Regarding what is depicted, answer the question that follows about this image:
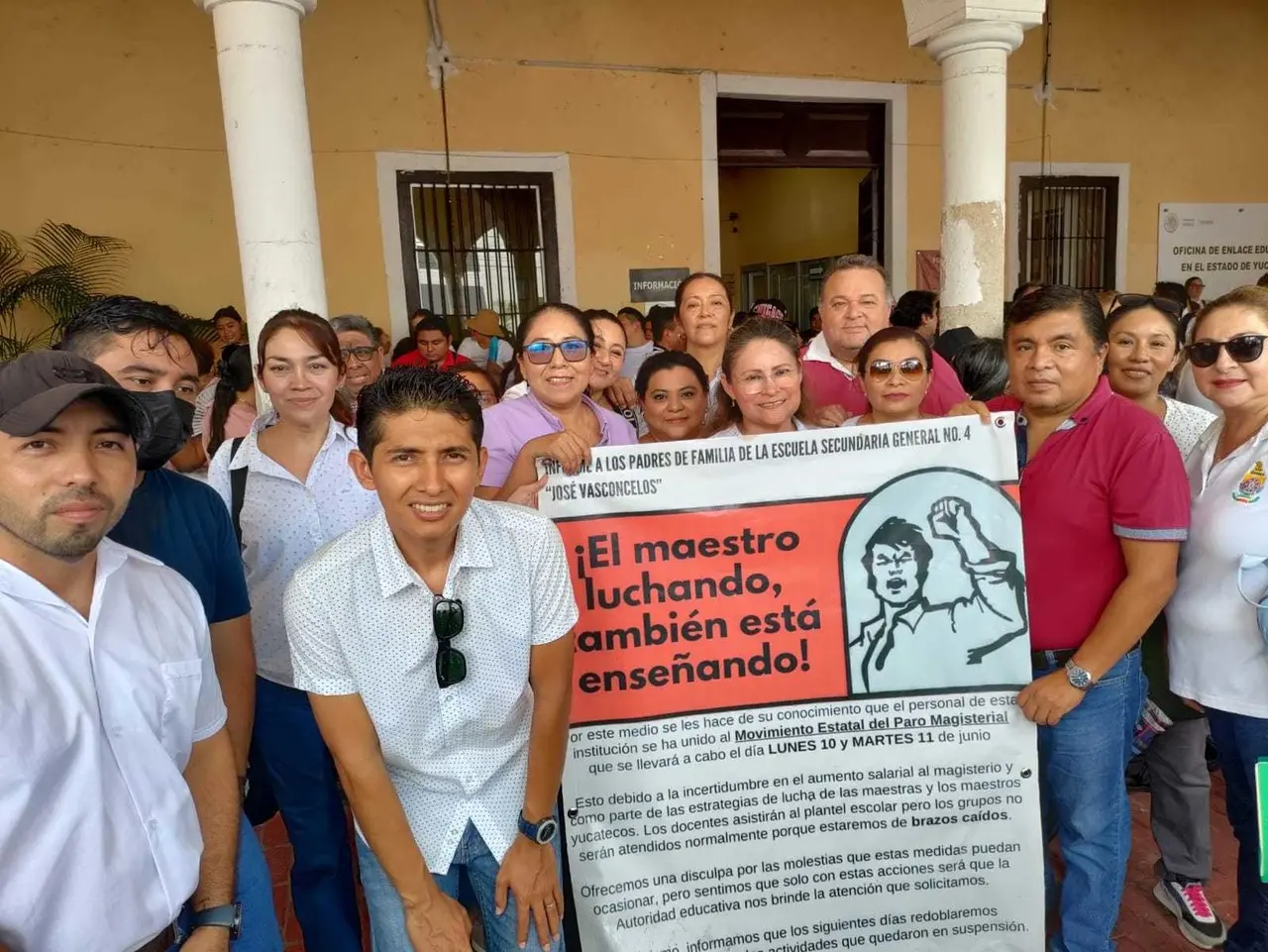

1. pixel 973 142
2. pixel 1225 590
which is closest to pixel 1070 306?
pixel 1225 590

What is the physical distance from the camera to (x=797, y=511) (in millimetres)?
2158

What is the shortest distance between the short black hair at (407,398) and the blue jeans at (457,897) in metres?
0.85

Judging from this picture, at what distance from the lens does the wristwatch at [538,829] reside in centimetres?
178

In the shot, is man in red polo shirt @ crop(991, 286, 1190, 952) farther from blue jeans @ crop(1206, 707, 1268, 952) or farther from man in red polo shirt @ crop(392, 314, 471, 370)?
man in red polo shirt @ crop(392, 314, 471, 370)

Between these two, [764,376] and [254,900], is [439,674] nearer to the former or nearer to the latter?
[254,900]

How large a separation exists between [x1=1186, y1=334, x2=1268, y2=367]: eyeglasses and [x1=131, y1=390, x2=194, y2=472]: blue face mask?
2.37 meters

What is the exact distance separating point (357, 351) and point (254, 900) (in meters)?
2.19

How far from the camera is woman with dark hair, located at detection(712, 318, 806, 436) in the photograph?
2.43m

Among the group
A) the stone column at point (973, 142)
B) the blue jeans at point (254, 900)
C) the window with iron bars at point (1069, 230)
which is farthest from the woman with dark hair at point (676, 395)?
the window with iron bars at point (1069, 230)

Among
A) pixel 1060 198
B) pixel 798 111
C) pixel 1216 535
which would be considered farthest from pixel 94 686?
pixel 1060 198

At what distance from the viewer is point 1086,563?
2105mm

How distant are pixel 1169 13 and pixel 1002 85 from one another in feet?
19.7

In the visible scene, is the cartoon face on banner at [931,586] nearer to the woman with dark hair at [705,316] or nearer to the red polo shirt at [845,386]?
the red polo shirt at [845,386]

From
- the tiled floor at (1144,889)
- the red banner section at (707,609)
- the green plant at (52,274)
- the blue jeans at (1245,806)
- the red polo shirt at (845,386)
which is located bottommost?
the tiled floor at (1144,889)
